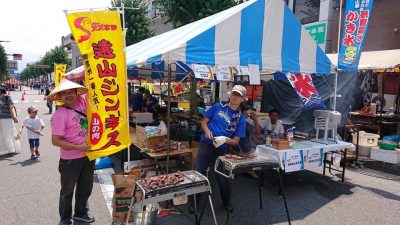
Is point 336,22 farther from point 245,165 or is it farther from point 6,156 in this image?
point 6,156

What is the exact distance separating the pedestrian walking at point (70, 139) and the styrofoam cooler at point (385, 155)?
6.75 meters

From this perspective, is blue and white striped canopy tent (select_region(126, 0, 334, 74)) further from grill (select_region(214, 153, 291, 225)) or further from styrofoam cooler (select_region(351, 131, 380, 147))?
styrofoam cooler (select_region(351, 131, 380, 147))

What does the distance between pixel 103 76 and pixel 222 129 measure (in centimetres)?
173

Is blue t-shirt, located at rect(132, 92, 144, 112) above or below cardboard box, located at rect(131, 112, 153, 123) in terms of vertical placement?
above

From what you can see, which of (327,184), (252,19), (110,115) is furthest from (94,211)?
(327,184)

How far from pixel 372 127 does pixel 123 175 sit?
331 inches

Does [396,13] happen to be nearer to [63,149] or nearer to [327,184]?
[327,184]

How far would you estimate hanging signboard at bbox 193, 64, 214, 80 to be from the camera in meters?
4.46

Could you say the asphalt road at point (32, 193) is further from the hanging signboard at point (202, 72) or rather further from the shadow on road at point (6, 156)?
the hanging signboard at point (202, 72)

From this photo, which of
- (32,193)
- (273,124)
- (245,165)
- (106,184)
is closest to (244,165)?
(245,165)

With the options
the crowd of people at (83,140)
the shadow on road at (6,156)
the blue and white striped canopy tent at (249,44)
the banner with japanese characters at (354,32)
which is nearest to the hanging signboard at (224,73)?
the blue and white striped canopy tent at (249,44)

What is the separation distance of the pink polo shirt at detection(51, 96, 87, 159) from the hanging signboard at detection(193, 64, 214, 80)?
→ 171cm

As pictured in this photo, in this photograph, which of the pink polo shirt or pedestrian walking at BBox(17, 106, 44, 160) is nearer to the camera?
the pink polo shirt

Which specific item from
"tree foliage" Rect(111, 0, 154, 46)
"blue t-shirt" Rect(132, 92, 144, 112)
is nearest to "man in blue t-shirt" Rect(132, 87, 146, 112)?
"blue t-shirt" Rect(132, 92, 144, 112)
